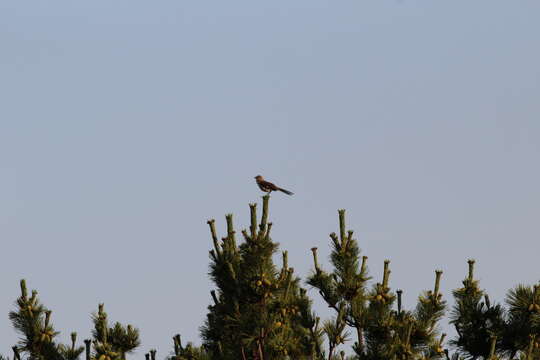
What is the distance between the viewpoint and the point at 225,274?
14117 mm

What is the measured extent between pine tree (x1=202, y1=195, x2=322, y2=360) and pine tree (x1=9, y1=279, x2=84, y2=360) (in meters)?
2.37

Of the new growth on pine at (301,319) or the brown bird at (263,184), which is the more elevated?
the brown bird at (263,184)

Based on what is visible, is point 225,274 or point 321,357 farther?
point 321,357

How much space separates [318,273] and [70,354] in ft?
12.1

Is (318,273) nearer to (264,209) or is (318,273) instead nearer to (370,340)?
(370,340)

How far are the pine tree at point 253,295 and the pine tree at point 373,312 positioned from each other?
1.16 m

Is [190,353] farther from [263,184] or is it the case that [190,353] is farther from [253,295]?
[263,184]

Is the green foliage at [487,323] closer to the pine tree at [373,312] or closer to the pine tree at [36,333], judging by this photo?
the pine tree at [373,312]

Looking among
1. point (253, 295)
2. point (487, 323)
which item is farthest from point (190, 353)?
point (487, 323)

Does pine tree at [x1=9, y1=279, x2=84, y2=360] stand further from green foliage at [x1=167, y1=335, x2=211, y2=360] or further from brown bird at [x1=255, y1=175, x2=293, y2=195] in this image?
brown bird at [x1=255, y1=175, x2=293, y2=195]

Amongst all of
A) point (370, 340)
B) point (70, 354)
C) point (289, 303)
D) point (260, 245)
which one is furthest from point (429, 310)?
point (70, 354)

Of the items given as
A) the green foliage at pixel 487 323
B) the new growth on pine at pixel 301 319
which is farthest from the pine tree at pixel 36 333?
the green foliage at pixel 487 323

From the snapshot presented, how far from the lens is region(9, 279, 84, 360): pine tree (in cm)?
1520

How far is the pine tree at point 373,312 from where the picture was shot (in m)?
15.1
